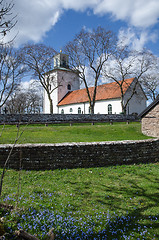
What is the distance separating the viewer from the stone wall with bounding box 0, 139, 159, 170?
7918 mm

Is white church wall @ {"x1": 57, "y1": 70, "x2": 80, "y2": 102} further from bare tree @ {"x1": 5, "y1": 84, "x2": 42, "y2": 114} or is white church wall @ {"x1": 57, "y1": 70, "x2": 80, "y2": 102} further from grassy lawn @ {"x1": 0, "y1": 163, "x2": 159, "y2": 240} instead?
grassy lawn @ {"x1": 0, "y1": 163, "x2": 159, "y2": 240}

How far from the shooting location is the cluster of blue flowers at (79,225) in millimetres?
3619

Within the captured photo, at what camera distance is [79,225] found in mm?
3893

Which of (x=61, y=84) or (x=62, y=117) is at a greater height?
Answer: (x=61, y=84)

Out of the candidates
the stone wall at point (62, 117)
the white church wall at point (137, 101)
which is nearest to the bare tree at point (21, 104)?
the stone wall at point (62, 117)

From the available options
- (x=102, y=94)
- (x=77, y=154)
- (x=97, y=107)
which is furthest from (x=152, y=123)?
(x=102, y=94)

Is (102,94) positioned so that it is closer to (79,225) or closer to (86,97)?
(86,97)

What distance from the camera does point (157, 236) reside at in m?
3.72

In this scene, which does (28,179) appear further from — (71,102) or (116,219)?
(71,102)

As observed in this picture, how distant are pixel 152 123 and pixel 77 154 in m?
10.5

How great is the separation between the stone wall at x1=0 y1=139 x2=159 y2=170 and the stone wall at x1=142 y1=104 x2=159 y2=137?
23.2 feet

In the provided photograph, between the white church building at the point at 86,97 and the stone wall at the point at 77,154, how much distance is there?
89.4 feet

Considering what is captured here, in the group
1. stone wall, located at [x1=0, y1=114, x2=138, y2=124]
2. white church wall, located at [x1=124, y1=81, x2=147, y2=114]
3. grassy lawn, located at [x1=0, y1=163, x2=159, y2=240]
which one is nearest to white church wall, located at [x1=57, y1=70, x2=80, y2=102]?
white church wall, located at [x1=124, y1=81, x2=147, y2=114]

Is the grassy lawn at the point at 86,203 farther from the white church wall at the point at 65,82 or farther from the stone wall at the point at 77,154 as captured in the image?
the white church wall at the point at 65,82
